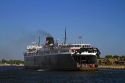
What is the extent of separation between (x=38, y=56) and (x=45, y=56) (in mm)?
11119

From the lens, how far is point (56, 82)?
→ 80.8 m

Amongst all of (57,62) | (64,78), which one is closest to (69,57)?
(57,62)

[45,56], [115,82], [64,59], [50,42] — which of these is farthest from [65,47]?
[115,82]

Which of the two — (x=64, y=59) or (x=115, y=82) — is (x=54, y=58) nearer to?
(x=64, y=59)

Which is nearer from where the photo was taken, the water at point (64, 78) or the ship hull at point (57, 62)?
the water at point (64, 78)

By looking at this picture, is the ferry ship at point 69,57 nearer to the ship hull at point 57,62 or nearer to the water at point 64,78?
the ship hull at point 57,62

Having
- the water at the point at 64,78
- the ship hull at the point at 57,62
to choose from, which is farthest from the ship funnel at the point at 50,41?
the water at the point at 64,78

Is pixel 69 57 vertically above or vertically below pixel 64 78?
above

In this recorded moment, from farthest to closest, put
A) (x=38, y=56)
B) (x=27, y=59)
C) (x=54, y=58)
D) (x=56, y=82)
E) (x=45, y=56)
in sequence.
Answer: (x=27, y=59) < (x=38, y=56) < (x=45, y=56) < (x=54, y=58) < (x=56, y=82)

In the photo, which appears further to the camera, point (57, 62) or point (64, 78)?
point (57, 62)

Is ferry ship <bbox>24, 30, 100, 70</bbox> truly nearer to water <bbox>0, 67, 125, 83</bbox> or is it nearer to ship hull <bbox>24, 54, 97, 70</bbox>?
ship hull <bbox>24, 54, 97, 70</bbox>

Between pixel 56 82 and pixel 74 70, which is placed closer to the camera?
pixel 56 82

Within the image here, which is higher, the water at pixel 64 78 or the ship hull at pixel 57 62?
the ship hull at pixel 57 62

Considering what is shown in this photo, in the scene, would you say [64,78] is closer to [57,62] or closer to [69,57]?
[69,57]
